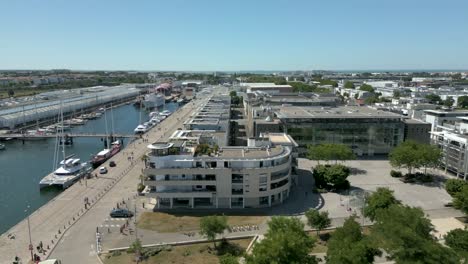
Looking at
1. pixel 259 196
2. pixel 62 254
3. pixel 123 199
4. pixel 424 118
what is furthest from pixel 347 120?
pixel 62 254

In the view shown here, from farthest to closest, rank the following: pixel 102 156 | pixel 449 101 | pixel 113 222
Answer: pixel 449 101
pixel 102 156
pixel 113 222

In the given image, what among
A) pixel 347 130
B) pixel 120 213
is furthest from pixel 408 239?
pixel 347 130

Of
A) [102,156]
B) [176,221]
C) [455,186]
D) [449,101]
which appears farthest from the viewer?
[449,101]

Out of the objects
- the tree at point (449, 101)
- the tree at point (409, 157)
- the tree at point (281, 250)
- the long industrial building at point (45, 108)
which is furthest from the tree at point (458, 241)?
the tree at point (449, 101)

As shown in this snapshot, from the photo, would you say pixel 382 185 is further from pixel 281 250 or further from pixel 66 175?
pixel 66 175

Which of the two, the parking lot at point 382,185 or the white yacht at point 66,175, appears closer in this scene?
the parking lot at point 382,185

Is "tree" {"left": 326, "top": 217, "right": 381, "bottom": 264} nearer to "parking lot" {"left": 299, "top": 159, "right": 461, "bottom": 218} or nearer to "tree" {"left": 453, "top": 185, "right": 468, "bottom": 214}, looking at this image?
"parking lot" {"left": 299, "top": 159, "right": 461, "bottom": 218}

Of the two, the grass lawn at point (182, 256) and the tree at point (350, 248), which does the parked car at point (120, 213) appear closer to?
the grass lawn at point (182, 256)

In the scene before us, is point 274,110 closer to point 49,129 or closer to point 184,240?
point 184,240
